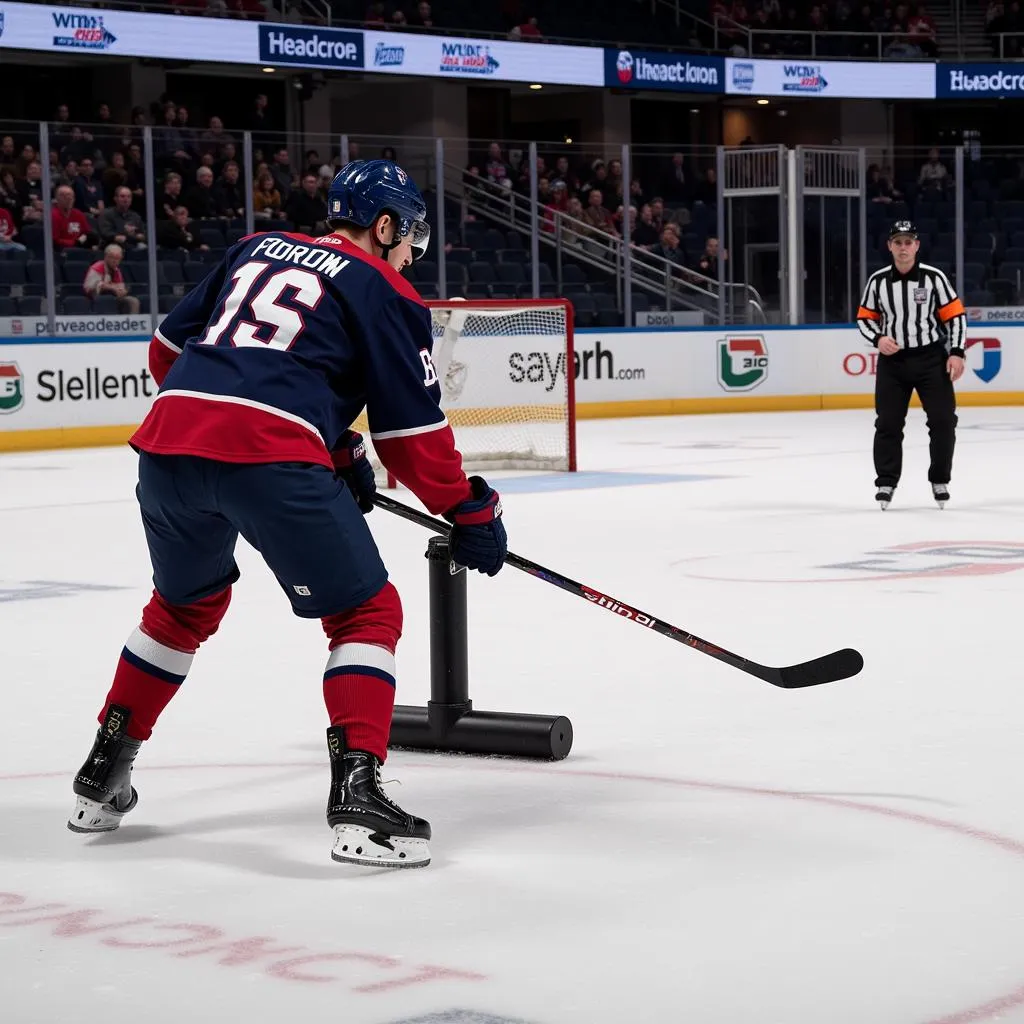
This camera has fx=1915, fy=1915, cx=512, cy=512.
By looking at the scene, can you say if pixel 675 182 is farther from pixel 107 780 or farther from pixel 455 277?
pixel 107 780

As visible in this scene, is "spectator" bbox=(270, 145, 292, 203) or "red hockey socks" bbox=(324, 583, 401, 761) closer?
"red hockey socks" bbox=(324, 583, 401, 761)

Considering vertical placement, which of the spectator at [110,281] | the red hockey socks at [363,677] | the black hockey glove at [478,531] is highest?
the spectator at [110,281]

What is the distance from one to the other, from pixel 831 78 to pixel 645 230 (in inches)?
350

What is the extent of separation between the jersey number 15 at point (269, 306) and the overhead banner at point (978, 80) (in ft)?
79.9

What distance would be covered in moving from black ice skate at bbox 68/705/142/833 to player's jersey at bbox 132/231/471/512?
53 centimetres

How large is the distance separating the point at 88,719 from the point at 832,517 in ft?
16.6

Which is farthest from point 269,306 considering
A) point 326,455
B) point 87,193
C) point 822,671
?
point 87,193

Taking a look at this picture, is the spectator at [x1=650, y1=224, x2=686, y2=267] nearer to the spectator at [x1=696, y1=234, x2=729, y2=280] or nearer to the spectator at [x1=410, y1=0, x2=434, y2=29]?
the spectator at [x1=696, y1=234, x2=729, y2=280]

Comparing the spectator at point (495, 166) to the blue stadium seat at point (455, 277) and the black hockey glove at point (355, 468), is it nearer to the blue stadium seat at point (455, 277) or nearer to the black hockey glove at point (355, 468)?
the blue stadium seat at point (455, 277)

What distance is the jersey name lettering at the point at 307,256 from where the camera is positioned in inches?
124

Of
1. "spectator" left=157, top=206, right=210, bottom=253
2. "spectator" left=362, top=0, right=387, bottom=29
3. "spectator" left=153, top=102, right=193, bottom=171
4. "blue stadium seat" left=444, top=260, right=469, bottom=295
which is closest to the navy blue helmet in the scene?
"spectator" left=153, top=102, right=193, bottom=171

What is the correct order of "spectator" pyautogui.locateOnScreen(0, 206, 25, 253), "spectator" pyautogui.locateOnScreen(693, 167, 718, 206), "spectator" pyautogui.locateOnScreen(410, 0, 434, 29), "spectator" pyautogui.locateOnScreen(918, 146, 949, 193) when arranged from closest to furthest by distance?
"spectator" pyautogui.locateOnScreen(0, 206, 25, 253) < "spectator" pyautogui.locateOnScreen(693, 167, 718, 206) < "spectator" pyautogui.locateOnScreen(918, 146, 949, 193) < "spectator" pyautogui.locateOnScreen(410, 0, 434, 29)

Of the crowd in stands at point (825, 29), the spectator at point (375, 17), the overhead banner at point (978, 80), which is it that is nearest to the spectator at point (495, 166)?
the spectator at point (375, 17)

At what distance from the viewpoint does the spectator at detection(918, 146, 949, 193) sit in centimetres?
1889
